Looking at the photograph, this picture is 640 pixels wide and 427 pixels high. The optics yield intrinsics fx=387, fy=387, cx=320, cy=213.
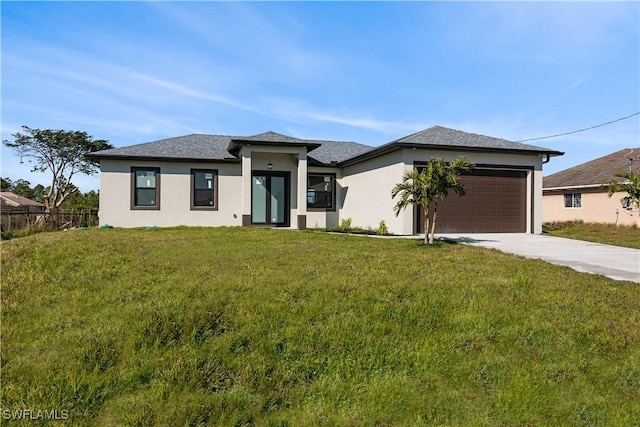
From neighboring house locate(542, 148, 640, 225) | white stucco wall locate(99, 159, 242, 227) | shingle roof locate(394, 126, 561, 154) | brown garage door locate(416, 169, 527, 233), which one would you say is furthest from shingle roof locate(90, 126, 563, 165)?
neighboring house locate(542, 148, 640, 225)

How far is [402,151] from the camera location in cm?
1264

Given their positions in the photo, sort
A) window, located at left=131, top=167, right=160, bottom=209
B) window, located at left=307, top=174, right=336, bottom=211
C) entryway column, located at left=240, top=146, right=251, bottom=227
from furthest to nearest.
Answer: window, located at left=307, top=174, right=336, bottom=211
window, located at left=131, top=167, right=160, bottom=209
entryway column, located at left=240, top=146, right=251, bottom=227

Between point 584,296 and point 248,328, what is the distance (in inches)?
179

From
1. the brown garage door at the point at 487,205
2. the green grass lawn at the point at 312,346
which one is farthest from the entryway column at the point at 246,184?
the green grass lawn at the point at 312,346

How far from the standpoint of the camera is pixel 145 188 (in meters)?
15.4

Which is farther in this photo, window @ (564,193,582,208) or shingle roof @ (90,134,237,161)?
window @ (564,193,582,208)

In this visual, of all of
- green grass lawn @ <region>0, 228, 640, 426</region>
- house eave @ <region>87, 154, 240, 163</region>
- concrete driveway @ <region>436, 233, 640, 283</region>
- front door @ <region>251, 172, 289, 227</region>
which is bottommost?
green grass lawn @ <region>0, 228, 640, 426</region>

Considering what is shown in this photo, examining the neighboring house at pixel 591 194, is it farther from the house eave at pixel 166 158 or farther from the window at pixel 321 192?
the house eave at pixel 166 158

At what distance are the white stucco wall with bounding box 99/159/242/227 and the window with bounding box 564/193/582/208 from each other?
19.0 m

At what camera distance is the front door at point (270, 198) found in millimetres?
16250

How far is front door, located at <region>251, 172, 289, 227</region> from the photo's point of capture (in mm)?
16250

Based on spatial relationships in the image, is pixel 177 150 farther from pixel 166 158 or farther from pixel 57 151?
pixel 57 151

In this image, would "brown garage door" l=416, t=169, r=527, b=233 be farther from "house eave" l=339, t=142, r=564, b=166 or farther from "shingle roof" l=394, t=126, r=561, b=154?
"shingle roof" l=394, t=126, r=561, b=154

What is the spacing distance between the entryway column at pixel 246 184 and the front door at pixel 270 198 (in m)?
1.77
